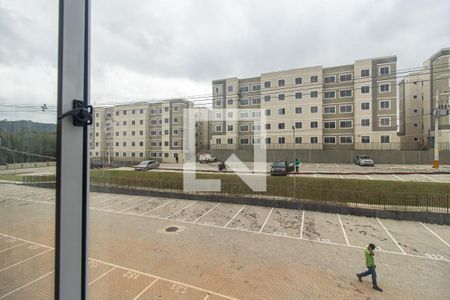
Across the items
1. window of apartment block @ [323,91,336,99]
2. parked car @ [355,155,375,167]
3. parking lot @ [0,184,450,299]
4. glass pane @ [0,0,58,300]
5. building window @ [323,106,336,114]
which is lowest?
parking lot @ [0,184,450,299]

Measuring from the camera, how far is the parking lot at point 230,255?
27.5 inches

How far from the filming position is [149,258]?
10.3ft

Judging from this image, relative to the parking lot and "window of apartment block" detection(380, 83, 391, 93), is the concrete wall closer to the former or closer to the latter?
"window of apartment block" detection(380, 83, 391, 93)

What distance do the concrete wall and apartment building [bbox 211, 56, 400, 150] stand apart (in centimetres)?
84

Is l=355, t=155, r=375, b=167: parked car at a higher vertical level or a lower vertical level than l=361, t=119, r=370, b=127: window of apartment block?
lower

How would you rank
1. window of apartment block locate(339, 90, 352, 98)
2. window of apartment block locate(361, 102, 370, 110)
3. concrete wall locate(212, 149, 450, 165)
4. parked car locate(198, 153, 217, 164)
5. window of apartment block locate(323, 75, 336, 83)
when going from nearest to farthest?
concrete wall locate(212, 149, 450, 165) → window of apartment block locate(361, 102, 370, 110) → window of apartment block locate(339, 90, 352, 98) → window of apartment block locate(323, 75, 336, 83) → parked car locate(198, 153, 217, 164)

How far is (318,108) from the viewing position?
54.8 ft

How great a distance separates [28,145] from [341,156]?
56.6ft

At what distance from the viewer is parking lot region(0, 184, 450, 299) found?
0.70m

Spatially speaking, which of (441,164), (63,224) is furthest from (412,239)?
(441,164)

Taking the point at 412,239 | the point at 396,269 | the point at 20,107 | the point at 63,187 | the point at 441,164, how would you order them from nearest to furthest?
the point at 63,187
the point at 20,107
the point at 396,269
the point at 412,239
the point at 441,164

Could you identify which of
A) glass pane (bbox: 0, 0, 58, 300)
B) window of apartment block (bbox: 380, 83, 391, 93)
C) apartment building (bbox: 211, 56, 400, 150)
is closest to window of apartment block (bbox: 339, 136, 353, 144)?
apartment building (bbox: 211, 56, 400, 150)

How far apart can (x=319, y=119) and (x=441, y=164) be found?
7.44 meters

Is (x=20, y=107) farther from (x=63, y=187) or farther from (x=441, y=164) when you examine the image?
(x=441, y=164)
